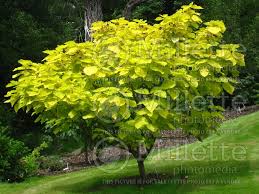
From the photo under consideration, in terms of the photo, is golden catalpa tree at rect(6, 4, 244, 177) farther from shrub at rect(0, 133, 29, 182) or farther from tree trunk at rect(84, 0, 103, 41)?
tree trunk at rect(84, 0, 103, 41)

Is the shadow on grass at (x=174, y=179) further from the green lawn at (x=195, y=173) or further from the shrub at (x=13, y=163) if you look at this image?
the shrub at (x=13, y=163)

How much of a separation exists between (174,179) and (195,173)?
62 centimetres

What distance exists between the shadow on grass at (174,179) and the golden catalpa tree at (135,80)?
2.27 feet

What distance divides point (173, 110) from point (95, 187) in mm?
2413

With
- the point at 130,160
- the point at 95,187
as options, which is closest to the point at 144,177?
the point at 95,187

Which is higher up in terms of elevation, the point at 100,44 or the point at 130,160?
the point at 100,44

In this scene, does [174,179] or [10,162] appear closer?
[174,179]

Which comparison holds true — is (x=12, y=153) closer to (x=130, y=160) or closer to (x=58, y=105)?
A: (x=130, y=160)

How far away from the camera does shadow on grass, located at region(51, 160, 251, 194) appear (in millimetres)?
8797

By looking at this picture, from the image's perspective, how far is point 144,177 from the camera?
924cm

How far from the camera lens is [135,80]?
8039 mm


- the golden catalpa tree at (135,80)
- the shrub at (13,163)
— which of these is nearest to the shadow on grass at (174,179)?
the golden catalpa tree at (135,80)

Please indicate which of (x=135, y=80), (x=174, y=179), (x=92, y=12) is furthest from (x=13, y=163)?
(x=135, y=80)

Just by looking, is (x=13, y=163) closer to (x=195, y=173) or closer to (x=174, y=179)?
(x=174, y=179)
